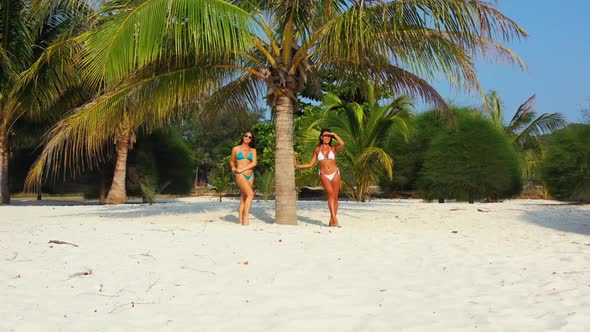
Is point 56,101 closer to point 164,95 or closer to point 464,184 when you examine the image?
point 164,95

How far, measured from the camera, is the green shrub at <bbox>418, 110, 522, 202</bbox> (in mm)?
15625

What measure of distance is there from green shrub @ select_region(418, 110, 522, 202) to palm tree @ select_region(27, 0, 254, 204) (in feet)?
29.8

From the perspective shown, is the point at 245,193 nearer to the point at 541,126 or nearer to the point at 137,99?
the point at 137,99

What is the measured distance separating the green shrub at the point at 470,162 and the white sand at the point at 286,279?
7.79 metres

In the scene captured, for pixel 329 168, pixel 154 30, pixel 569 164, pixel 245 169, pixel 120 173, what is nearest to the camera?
pixel 154 30

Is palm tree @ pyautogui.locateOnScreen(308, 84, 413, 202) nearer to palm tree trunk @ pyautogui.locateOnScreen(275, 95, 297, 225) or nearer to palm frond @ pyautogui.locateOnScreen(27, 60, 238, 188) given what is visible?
palm tree trunk @ pyautogui.locateOnScreen(275, 95, 297, 225)

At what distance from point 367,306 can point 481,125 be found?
1346cm

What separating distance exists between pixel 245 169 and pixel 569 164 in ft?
38.0

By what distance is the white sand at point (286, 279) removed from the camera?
330 cm

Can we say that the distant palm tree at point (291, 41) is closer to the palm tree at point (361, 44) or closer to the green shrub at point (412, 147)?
the palm tree at point (361, 44)

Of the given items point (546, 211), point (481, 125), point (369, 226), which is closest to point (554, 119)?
point (481, 125)

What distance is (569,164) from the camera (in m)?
15.6

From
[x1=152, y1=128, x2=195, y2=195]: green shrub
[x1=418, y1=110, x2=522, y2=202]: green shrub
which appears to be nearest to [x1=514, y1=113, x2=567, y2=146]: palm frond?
[x1=418, y1=110, x2=522, y2=202]: green shrub

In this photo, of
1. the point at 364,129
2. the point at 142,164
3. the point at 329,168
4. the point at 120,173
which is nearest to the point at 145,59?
the point at 329,168
